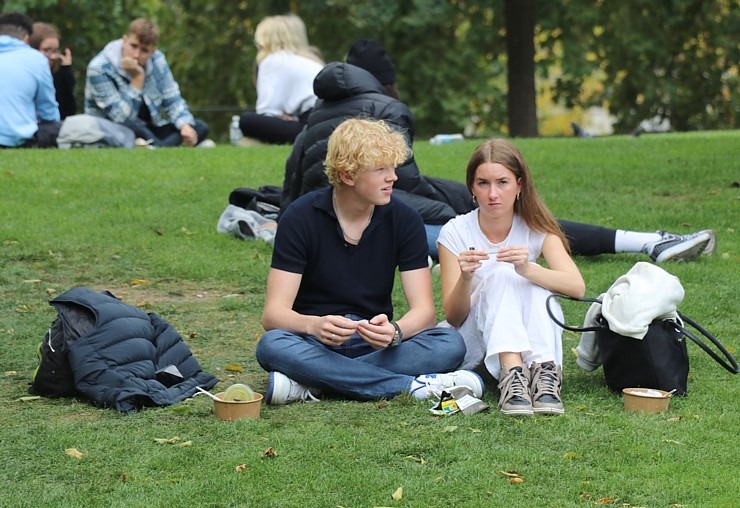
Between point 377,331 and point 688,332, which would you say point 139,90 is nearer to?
point 377,331

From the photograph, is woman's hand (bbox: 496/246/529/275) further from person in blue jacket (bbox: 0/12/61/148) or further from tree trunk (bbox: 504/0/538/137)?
tree trunk (bbox: 504/0/538/137)

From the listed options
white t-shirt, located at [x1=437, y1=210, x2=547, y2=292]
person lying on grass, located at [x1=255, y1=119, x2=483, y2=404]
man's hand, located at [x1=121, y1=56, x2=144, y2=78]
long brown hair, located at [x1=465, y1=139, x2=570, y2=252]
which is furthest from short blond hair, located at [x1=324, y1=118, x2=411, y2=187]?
man's hand, located at [x1=121, y1=56, x2=144, y2=78]

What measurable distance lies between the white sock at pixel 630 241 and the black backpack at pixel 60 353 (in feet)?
13.0

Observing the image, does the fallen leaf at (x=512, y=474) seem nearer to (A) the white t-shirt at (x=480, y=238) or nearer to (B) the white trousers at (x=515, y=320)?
(B) the white trousers at (x=515, y=320)

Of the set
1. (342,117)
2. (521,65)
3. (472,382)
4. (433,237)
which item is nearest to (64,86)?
(342,117)

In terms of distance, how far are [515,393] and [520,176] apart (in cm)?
96

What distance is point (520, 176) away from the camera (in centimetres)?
494

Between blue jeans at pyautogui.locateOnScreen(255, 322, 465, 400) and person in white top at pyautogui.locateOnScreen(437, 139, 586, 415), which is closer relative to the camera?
person in white top at pyautogui.locateOnScreen(437, 139, 586, 415)

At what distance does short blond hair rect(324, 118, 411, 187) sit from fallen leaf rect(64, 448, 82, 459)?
1522mm

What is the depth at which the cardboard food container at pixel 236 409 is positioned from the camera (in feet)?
14.6

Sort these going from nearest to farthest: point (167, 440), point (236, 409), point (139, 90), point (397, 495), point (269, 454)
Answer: point (397, 495)
point (269, 454)
point (167, 440)
point (236, 409)
point (139, 90)

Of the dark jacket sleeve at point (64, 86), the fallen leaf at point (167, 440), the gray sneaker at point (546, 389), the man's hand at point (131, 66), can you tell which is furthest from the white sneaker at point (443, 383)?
the dark jacket sleeve at point (64, 86)

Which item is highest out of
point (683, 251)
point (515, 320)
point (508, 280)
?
point (508, 280)

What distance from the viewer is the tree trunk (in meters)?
20.9
